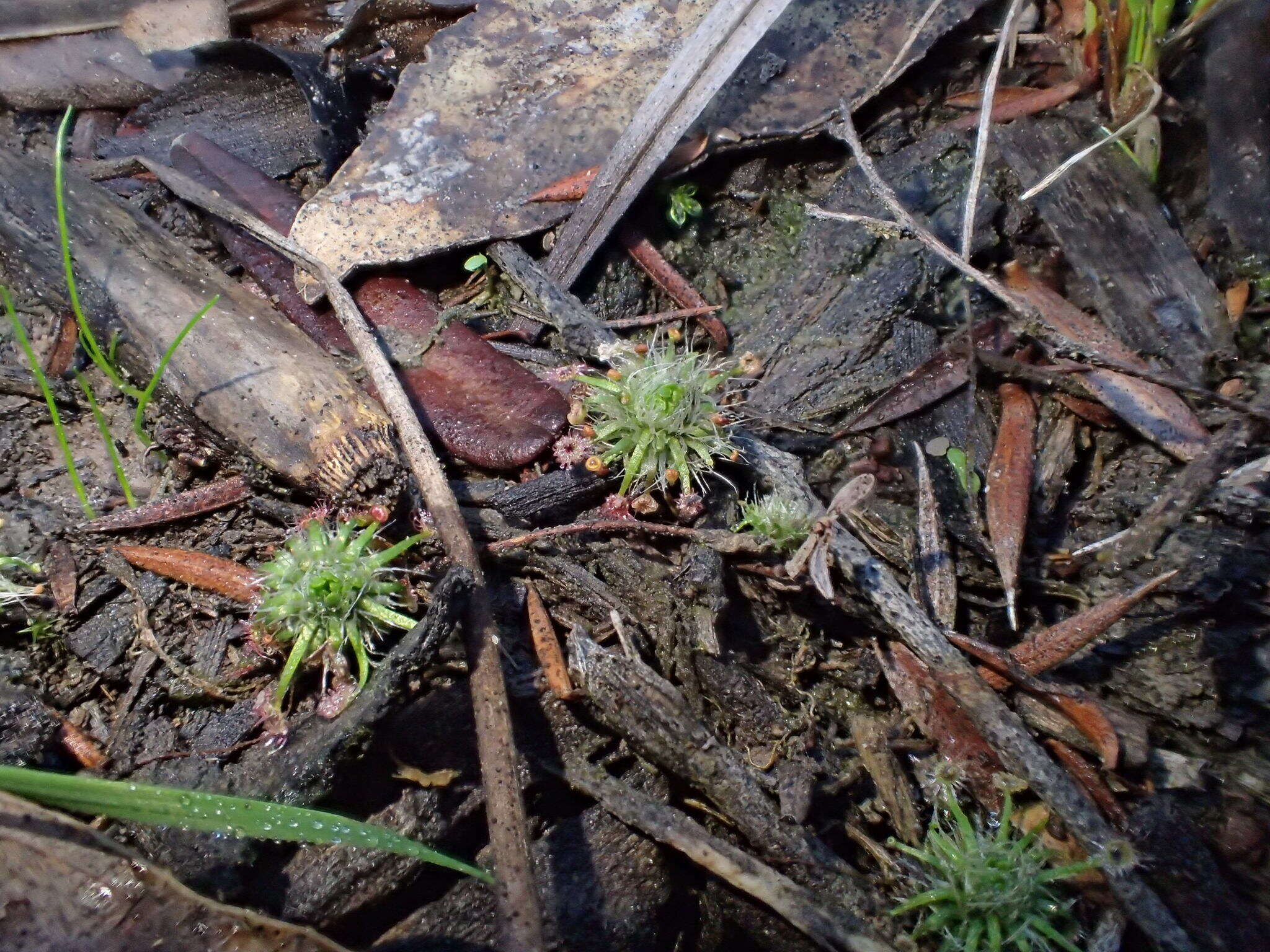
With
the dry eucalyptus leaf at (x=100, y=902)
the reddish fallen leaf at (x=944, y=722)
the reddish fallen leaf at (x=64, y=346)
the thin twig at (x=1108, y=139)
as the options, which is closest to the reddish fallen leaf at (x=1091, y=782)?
the reddish fallen leaf at (x=944, y=722)

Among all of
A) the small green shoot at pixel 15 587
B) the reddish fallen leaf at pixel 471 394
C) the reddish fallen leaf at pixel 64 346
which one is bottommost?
the small green shoot at pixel 15 587

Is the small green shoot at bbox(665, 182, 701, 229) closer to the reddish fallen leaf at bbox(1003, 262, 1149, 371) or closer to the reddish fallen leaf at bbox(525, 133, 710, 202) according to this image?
the reddish fallen leaf at bbox(525, 133, 710, 202)

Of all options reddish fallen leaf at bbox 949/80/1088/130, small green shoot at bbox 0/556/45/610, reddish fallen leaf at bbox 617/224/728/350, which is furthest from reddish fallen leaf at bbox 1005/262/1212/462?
small green shoot at bbox 0/556/45/610

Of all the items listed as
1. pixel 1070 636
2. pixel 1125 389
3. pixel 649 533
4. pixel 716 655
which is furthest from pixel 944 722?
pixel 1125 389

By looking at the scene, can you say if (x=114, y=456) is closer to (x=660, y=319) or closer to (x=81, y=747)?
(x=81, y=747)

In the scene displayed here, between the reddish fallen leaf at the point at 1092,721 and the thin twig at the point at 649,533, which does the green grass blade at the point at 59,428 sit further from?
the reddish fallen leaf at the point at 1092,721

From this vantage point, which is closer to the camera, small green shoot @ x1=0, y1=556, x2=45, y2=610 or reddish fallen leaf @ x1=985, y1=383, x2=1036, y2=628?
small green shoot @ x1=0, y1=556, x2=45, y2=610

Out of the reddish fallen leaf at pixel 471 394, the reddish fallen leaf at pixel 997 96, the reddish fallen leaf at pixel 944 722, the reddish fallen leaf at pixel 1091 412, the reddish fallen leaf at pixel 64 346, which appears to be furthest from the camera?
the reddish fallen leaf at pixel 997 96
